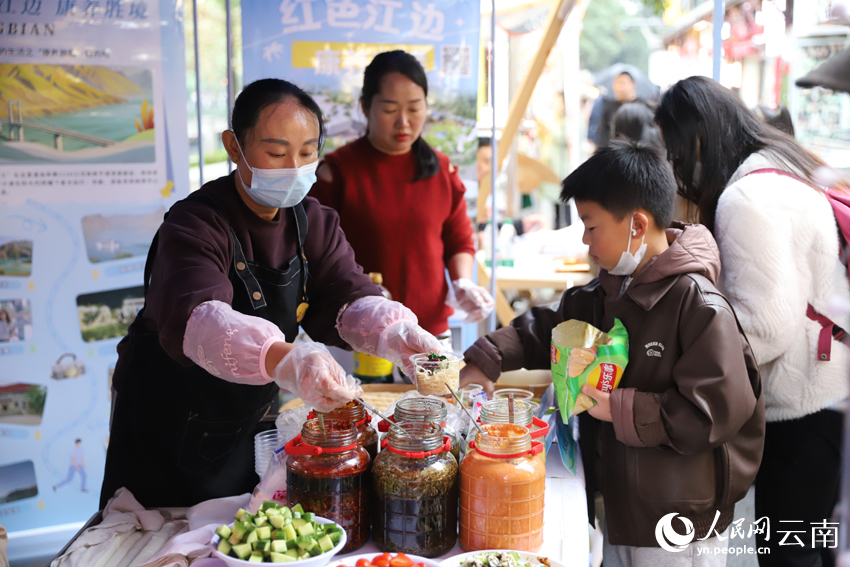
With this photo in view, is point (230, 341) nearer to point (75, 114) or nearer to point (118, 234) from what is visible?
point (118, 234)

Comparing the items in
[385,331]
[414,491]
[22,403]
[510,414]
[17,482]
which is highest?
[385,331]

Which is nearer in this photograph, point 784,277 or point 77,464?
point 784,277

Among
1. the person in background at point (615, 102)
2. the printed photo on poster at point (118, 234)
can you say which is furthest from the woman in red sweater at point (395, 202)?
the person in background at point (615, 102)

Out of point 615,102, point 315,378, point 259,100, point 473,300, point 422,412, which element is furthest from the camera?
point 615,102

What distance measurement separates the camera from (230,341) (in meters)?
1.37

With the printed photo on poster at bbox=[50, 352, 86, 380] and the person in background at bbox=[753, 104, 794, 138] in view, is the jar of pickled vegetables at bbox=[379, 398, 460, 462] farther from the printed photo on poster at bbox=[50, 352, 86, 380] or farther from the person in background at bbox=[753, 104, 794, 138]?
the printed photo on poster at bbox=[50, 352, 86, 380]

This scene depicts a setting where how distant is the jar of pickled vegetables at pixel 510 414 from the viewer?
1480 millimetres

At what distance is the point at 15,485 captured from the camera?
312cm

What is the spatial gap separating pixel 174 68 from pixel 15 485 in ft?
6.59

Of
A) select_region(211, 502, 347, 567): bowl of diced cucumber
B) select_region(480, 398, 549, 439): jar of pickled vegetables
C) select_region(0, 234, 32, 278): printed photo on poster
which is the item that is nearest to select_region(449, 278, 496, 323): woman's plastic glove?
select_region(480, 398, 549, 439): jar of pickled vegetables

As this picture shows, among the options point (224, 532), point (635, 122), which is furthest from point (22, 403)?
point (635, 122)

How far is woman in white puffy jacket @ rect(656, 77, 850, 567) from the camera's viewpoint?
1.97 m

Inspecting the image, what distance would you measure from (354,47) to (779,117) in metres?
1.98

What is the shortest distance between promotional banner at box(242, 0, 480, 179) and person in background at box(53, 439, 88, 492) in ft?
6.14
